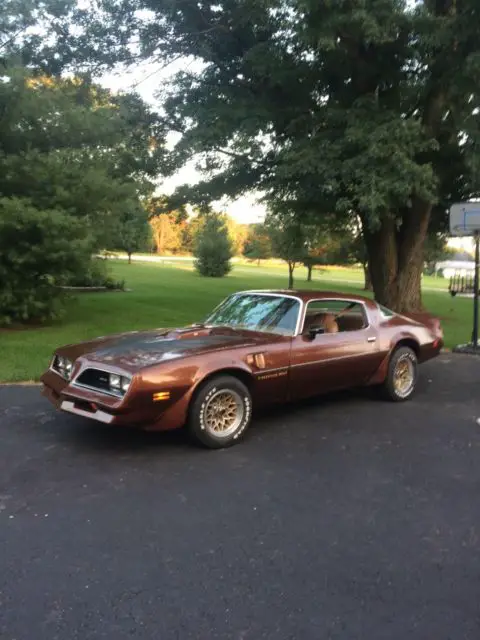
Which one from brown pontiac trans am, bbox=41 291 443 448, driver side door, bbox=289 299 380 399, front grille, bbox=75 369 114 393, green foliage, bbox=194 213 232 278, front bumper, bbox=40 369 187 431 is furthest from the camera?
green foliage, bbox=194 213 232 278

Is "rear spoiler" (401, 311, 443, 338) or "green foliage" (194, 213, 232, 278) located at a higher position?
"green foliage" (194, 213, 232, 278)

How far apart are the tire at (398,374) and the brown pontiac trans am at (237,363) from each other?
12mm

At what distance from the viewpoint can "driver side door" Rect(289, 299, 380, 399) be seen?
236 inches

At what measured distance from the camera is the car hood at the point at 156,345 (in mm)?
5117

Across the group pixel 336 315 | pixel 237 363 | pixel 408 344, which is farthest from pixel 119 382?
pixel 408 344

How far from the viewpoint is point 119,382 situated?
4938 mm

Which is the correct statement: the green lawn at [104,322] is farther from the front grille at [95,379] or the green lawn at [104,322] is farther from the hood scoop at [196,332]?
the front grille at [95,379]

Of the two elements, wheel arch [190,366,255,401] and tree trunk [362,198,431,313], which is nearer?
wheel arch [190,366,255,401]

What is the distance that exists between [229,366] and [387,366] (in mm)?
2487

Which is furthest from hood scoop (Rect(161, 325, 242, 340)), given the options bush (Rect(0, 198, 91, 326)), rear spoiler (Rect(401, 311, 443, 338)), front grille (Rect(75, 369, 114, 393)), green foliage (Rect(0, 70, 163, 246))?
green foliage (Rect(0, 70, 163, 246))

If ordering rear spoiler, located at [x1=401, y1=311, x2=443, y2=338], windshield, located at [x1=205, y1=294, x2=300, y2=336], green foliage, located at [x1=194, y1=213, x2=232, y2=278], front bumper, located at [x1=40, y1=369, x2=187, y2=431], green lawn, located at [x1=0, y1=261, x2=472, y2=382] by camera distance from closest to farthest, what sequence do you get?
front bumper, located at [x1=40, y1=369, x2=187, y2=431] < windshield, located at [x1=205, y1=294, x2=300, y2=336] < rear spoiler, located at [x1=401, y1=311, x2=443, y2=338] < green lawn, located at [x1=0, y1=261, x2=472, y2=382] < green foliage, located at [x1=194, y1=213, x2=232, y2=278]

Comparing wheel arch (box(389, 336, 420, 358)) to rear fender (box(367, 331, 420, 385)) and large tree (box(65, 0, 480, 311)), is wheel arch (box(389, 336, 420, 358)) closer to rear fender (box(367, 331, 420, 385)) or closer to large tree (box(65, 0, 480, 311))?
rear fender (box(367, 331, 420, 385))

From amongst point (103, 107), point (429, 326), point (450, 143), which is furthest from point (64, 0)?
point (429, 326)

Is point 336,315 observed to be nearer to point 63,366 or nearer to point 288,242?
point 63,366
